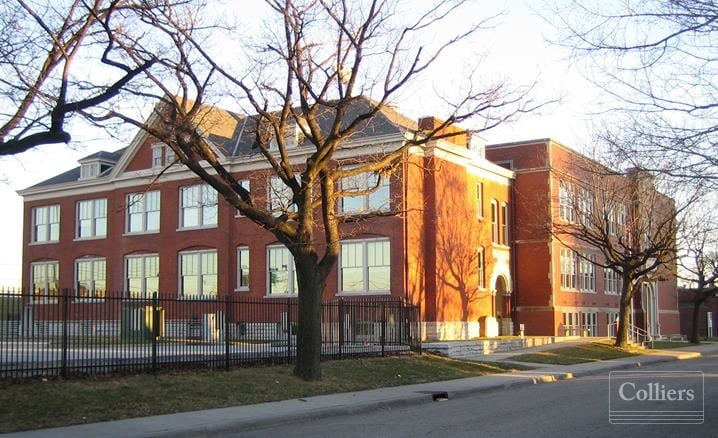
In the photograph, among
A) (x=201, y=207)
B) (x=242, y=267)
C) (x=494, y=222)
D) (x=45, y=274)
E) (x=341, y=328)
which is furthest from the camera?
(x=45, y=274)

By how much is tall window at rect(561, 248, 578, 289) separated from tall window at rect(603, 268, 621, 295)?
5453 mm

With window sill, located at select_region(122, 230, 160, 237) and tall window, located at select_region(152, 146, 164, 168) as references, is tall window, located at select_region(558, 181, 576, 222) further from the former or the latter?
window sill, located at select_region(122, 230, 160, 237)

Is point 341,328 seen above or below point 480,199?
below

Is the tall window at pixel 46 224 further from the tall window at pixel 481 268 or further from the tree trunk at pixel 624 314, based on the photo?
the tree trunk at pixel 624 314

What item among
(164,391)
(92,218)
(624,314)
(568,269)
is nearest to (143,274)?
(92,218)

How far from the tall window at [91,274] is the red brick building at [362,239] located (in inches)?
3.6

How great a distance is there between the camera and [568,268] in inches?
1857

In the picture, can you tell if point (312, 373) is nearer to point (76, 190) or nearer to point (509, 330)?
point (509, 330)

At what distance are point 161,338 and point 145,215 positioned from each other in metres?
26.1

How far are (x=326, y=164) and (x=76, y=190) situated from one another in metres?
32.8

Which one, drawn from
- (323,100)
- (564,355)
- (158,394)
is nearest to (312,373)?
(158,394)

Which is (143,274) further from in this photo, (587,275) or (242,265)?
(587,275)

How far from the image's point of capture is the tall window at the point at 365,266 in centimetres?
3681

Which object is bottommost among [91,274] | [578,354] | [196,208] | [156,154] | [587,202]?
[578,354]
